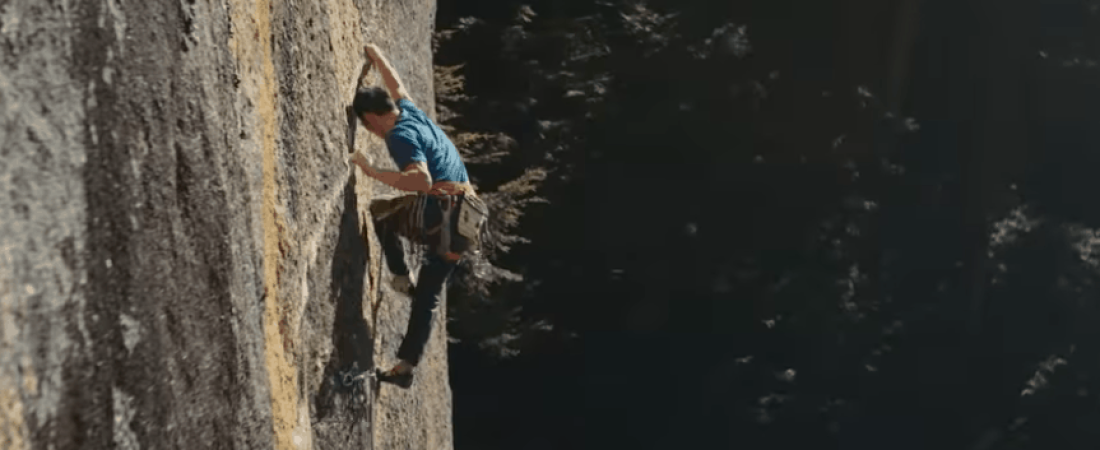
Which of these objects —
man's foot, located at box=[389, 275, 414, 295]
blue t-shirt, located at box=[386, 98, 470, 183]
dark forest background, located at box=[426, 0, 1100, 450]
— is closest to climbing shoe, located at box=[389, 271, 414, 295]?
man's foot, located at box=[389, 275, 414, 295]

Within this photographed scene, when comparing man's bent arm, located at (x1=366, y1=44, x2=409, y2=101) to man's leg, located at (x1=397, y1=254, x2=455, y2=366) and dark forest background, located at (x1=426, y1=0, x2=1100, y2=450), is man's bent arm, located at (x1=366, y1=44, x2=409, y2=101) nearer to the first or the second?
man's leg, located at (x1=397, y1=254, x2=455, y2=366)

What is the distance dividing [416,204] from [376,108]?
0.28 m

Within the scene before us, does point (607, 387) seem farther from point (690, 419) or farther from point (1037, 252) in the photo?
point (1037, 252)

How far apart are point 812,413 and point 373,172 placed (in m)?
4.56

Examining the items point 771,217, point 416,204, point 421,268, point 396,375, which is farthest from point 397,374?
point 771,217

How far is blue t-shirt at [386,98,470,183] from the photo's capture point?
2135mm

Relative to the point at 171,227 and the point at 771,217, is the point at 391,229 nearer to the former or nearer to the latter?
the point at 171,227

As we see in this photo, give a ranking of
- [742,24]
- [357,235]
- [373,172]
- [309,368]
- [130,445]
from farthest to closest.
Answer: [742,24] → [357,235] → [373,172] → [309,368] → [130,445]

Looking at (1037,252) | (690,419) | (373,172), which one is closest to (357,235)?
(373,172)

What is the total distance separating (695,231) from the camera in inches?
219

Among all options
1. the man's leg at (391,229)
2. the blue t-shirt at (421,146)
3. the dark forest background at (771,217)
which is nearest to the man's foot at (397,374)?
the man's leg at (391,229)

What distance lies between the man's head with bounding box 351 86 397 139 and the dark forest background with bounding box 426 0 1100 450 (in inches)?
116

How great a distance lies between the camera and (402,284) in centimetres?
251

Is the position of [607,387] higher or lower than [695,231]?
lower
